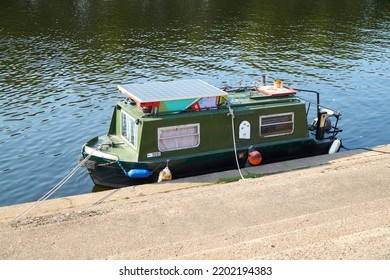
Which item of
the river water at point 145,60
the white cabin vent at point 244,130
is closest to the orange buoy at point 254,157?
the white cabin vent at point 244,130

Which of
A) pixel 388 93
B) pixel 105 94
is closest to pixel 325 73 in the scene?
pixel 388 93

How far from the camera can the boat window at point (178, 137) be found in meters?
17.0

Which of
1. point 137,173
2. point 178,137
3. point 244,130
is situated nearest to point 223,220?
point 137,173

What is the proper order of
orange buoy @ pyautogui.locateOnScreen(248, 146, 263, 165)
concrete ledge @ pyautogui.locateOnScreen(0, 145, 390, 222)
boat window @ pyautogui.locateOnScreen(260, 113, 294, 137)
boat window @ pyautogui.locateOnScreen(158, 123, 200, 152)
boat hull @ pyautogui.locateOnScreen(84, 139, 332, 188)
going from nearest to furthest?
concrete ledge @ pyautogui.locateOnScreen(0, 145, 390, 222)
boat window @ pyautogui.locateOnScreen(158, 123, 200, 152)
boat hull @ pyautogui.locateOnScreen(84, 139, 332, 188)
orange buoy @ pyautogui.locateOnScreen(248, 146, 263, 165)
boat window @ pyautogui.locateOnScreen(260, 113, 294, 137)

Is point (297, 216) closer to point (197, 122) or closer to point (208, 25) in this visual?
point (197, 122)

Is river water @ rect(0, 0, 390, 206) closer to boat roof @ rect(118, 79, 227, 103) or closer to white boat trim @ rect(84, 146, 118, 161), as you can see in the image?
white boat trim @ rect(84, 146, 118, 161)

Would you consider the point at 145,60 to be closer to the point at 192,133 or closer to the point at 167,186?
the point at 192,133

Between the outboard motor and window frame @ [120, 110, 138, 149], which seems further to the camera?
the outboard motor

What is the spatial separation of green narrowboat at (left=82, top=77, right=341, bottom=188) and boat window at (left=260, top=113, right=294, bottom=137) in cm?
4

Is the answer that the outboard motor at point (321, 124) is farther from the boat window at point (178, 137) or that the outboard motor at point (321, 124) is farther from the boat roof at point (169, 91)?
the boat window at point (178, 137)

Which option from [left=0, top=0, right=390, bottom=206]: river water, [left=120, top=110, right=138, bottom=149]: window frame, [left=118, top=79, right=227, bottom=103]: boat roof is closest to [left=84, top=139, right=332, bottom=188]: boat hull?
[left=120, top=110, right=138, bottom=149]: window frame

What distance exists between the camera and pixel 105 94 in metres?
28.8

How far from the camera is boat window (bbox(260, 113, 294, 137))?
18.4 meters

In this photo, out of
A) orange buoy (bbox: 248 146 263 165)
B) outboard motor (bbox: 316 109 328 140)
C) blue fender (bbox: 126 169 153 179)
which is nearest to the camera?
blue fender (bbox: 126 169 153 179)
